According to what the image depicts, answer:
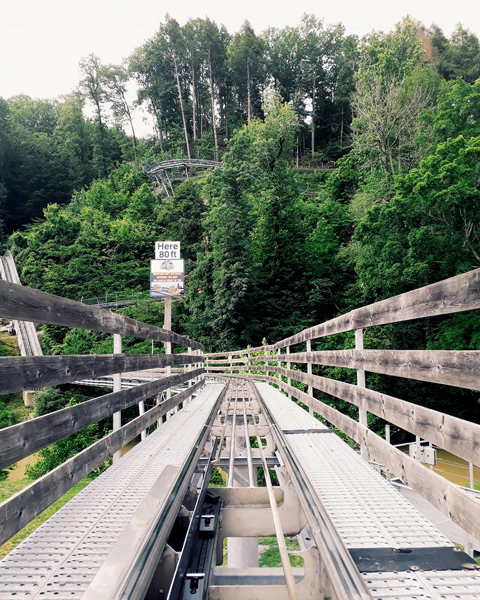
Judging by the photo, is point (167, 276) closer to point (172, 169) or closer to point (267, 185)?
point (267, 185)

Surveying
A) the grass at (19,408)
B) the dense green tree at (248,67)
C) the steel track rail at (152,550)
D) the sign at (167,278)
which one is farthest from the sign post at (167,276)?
the dense green tree at (248,67)

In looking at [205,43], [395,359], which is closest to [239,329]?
[395,359]

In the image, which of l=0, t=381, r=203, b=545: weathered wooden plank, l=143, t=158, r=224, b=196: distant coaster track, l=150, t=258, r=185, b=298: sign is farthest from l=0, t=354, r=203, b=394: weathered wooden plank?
l=143, t=158, r=224, b=196: distant coaster track

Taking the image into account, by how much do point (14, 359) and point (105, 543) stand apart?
92cm

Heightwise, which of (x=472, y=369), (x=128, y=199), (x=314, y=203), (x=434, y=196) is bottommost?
(x=472, y=369)

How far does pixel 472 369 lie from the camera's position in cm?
162

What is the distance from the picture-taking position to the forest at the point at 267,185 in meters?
18.6

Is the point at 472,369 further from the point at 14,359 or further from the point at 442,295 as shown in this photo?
the point at 14,359

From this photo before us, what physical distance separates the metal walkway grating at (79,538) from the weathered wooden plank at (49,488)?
0.13 meters

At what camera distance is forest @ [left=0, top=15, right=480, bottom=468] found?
61.2 ft

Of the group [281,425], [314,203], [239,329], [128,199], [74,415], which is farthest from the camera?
[128,199]

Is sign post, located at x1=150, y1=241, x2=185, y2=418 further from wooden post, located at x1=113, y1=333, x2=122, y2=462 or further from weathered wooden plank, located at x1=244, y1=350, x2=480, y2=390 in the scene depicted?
weathered wooden plank, located at x1=244, y1=350, x2=480, y2=390

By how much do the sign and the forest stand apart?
8.51 meters

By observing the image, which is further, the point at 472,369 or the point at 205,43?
the point at 205,43
